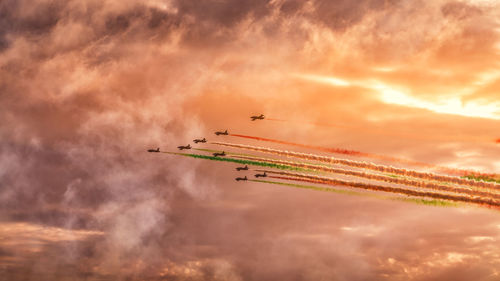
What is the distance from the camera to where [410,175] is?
10556cm

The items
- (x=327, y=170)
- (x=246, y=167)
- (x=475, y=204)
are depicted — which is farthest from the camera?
(x=246, y=167)

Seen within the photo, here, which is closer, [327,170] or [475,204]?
[475,204]

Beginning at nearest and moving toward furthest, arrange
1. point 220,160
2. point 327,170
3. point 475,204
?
1. point 475,204
2. point 327,170
3. point 220,160

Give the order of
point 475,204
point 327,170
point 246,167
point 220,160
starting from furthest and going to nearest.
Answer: point 246,167 < point 220,160 < point 327,170 < point 475,204

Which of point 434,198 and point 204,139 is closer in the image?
point 434,198

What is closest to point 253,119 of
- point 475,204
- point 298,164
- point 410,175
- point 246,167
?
point 246,167

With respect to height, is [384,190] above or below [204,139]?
below

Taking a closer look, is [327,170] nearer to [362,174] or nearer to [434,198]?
[362,174]

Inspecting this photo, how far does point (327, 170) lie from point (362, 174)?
24.4ft

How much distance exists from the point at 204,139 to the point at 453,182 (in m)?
61.5

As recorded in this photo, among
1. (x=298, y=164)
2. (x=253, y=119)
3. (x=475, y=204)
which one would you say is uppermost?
(x=253, y=119)

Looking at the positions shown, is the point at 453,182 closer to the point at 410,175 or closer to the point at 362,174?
the point at 410,175

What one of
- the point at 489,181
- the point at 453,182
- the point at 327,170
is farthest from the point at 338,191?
the point at 489,181

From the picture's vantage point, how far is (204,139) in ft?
447
